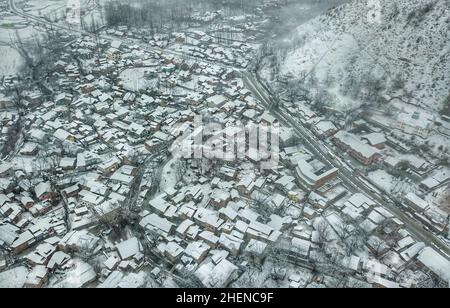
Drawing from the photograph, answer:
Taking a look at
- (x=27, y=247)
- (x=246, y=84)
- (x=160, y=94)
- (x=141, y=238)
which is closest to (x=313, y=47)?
(x=246, y=84)

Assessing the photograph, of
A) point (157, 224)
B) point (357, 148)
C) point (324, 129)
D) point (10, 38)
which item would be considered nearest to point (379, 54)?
point (324, 129)

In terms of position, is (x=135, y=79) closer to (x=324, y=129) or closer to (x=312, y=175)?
(x=324, y=129)

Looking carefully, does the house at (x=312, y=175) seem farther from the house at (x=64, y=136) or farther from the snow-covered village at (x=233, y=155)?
the house at (x=64, y=136)

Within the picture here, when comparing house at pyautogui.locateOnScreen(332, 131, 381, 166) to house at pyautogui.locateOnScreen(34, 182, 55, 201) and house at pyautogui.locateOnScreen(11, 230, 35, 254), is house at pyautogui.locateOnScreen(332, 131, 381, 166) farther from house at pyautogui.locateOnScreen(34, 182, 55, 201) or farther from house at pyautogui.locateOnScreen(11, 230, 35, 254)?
house at pyautogui.locateOnScreen(11, 230, 35, 254)

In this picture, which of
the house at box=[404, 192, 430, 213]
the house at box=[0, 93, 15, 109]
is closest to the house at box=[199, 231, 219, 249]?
the house at box=[404, 192, 430, 213]

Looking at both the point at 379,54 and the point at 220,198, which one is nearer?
the point at 220,198

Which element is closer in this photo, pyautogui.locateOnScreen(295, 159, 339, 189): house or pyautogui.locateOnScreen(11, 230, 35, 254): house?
pyautogui.locateOnScreen(11, 230, 35, 254): house

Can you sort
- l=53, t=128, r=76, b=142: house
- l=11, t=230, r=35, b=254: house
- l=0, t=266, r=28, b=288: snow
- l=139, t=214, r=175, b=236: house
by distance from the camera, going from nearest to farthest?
l=0, t=266, r=28, b=288: snow
l=11, t=230, r=35, b=254: house
l=139, t=214, r=175, b=236: house
l=53, t=128, r=76, b=142: house
